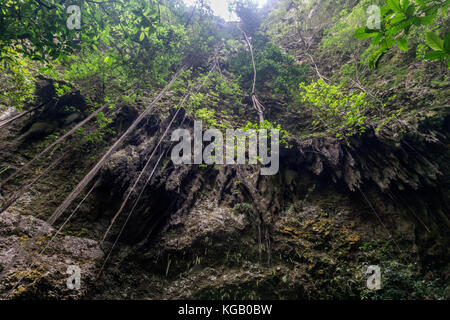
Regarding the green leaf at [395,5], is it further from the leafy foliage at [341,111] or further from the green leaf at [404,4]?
the leafy foliage at [341,111]

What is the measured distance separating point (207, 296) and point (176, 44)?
24.0 ft

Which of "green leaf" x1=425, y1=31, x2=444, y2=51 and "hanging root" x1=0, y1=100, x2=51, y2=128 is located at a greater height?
"hanging root" x1=0, y1=100, x2=51, y2=128

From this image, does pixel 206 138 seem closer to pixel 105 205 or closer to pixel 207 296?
pixel 105 205

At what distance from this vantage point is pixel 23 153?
3740mm

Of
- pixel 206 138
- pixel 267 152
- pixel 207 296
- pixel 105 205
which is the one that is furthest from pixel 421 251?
pixel 105 205
